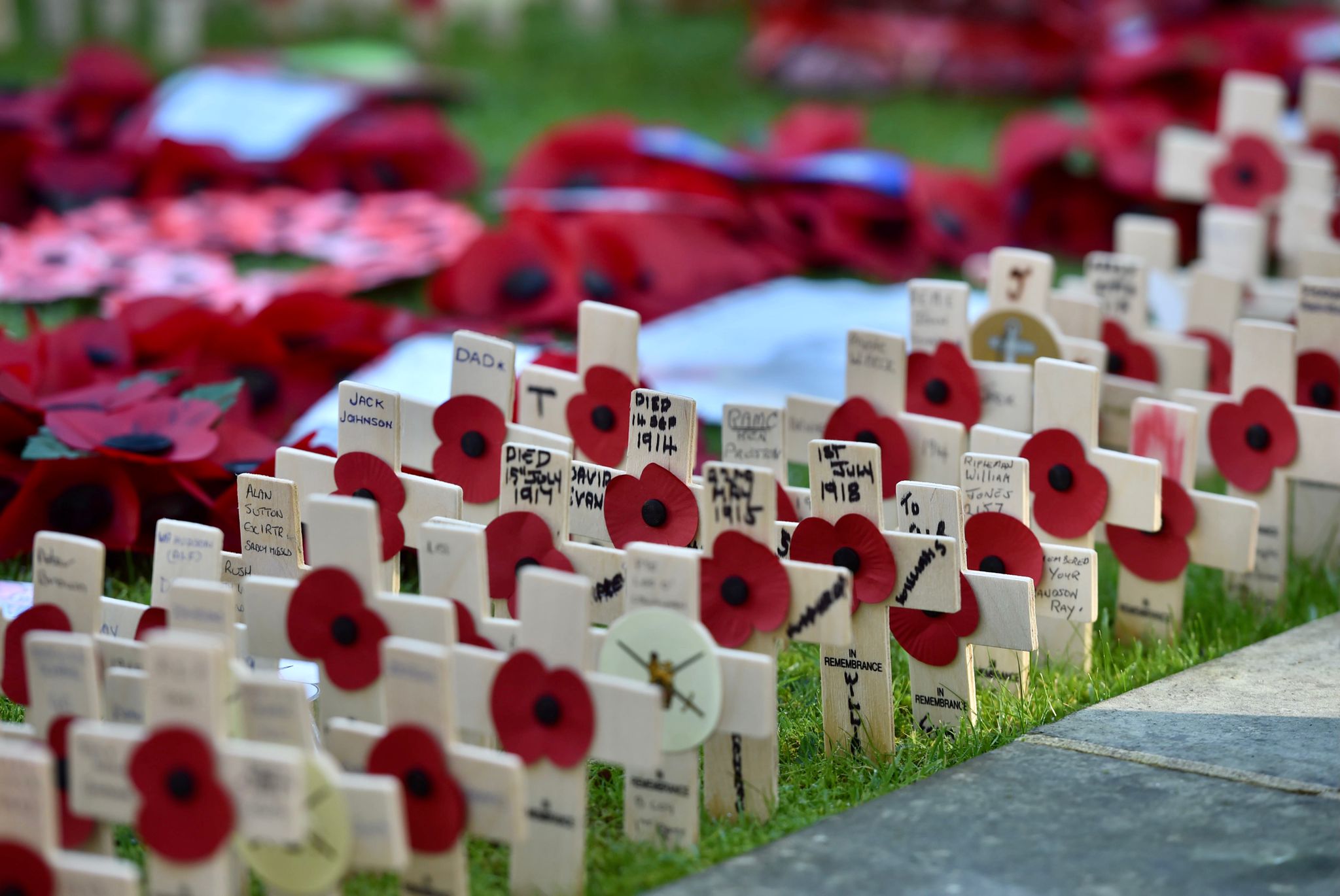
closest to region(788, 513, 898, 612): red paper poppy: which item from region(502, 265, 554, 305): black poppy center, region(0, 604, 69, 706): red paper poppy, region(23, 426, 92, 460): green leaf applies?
region(0, 604, 69, 706): red paper poppy

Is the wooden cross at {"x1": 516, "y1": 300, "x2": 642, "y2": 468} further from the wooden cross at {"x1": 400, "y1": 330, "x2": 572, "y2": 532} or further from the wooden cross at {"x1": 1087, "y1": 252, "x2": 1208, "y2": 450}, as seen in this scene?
the wooden cross at {"x1": 1087, "y1": 252, "x2": 1208, "y2": 450}

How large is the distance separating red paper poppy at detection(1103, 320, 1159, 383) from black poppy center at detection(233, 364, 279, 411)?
160cm

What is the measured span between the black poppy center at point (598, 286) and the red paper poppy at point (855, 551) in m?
2.04

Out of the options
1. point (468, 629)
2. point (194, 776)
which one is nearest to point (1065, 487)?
point (468, 629)

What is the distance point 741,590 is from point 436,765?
433 millimetres

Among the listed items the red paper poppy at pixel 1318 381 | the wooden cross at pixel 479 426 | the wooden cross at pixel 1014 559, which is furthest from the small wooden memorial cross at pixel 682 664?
the red paper poppy at pixel 1318 381

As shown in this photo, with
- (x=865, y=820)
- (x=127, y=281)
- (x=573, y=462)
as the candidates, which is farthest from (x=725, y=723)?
(x=127, y=281)

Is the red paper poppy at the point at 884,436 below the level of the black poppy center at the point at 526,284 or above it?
below

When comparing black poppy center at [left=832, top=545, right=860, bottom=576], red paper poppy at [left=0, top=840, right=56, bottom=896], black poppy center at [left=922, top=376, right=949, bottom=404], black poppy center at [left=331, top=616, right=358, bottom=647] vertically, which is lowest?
red paper poppy at [left=0, top=840, right=56, bottom=896]

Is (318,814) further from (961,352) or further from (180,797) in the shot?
(961,352)

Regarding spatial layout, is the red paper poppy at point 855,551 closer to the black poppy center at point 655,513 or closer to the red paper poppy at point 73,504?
the black poppy center at point 655,513

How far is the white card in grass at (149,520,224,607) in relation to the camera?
199 centimetres

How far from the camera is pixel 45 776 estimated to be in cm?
157

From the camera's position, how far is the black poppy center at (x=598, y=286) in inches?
162
